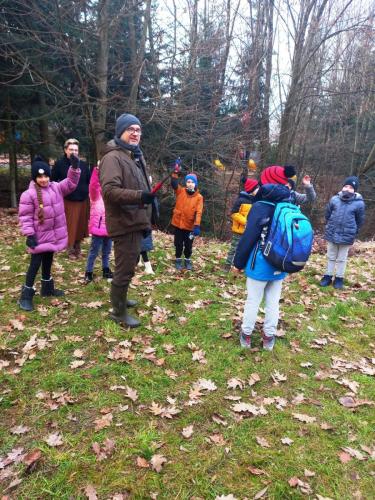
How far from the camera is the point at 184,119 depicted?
44.7ft

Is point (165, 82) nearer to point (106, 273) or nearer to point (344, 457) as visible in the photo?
point (106, 273)

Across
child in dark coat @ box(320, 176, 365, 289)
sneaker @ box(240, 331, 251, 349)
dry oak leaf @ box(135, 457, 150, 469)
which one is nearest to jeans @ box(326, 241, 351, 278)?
child in dark coat @ box(320, 176, 365, 289)

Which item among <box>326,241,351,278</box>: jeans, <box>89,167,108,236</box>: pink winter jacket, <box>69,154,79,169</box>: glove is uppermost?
<box>69,154,79,169</box>: glove

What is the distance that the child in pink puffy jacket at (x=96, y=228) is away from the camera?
6301 mm

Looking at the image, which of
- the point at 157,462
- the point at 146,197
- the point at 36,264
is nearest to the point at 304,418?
the point at 157,462

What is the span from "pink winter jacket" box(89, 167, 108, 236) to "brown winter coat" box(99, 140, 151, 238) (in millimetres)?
1800

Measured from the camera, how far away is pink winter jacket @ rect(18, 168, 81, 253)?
5.20 m

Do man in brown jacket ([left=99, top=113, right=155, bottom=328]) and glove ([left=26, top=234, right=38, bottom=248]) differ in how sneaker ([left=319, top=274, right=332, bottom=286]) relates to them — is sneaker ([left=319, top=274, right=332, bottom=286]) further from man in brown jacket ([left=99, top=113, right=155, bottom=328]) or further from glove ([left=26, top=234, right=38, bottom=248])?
glove ([left=26, top=234, right=38, bottom=248])

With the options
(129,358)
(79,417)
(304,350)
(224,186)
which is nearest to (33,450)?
(79,417)

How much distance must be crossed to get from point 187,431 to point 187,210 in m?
4.56

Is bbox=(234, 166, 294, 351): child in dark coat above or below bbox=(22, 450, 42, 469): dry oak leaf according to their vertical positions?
above

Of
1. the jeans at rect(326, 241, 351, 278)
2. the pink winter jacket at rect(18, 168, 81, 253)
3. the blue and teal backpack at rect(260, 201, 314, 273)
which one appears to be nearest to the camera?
the blue and teal backpack at rect(260, 201, 314, 273)

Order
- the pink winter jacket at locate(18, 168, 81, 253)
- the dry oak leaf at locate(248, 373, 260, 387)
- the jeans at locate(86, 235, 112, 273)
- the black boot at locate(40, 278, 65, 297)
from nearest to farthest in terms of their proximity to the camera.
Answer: the dry oak leaf at locate(248, 373, 260, 387)
the pink winter jacket at locate(18, 168, 81, 253)
the black boot at locate(40, 278, 65, 297)
the jeans at locate(86, 235, 112, 273)

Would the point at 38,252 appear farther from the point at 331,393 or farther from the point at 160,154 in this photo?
the point at 160,154
